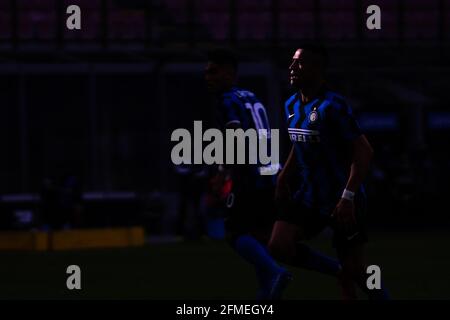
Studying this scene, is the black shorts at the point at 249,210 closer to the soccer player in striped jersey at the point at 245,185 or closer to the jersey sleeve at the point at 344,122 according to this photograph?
the soccer player in striped jersey at the point at 245,185

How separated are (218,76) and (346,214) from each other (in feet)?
6.39

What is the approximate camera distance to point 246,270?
14594mm

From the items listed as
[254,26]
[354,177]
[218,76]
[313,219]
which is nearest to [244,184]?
[218,76]

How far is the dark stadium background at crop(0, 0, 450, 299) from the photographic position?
26.3 m

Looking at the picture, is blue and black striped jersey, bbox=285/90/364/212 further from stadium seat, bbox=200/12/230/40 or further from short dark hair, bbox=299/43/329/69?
stadium seat, bbox=200/12/230/40

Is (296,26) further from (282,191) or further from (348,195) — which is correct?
(348,195)

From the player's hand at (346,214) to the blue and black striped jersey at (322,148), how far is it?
0.26 metres

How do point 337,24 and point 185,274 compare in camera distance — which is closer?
point 185,274

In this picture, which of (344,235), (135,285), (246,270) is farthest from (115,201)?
(344,235)

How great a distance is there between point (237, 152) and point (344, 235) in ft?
4.79

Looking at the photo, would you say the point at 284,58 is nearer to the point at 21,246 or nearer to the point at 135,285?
the point at 21,246

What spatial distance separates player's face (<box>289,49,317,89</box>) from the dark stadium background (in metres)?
13.3

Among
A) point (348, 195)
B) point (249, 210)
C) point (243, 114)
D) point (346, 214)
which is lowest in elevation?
point (249, 210)

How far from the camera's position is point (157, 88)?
27859 mm
